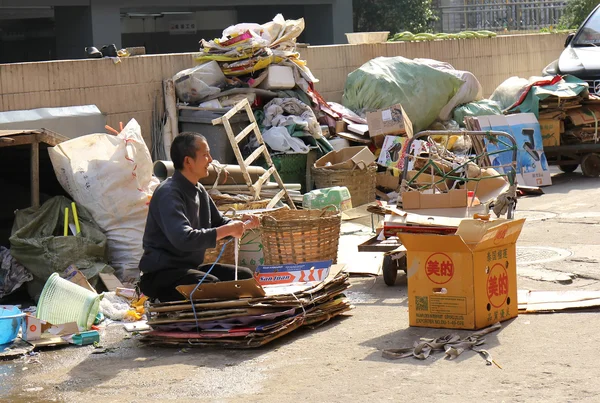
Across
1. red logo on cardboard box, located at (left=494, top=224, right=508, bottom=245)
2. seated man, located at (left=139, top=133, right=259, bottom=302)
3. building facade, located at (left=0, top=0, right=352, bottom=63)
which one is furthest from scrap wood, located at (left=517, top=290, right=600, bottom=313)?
building facade, located at (left=0, top=0, right=352, bottom=63)

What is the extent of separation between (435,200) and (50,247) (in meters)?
3.16

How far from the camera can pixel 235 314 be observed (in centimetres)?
623

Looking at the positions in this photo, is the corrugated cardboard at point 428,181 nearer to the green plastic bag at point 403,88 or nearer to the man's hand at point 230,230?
the green plastic bag at point 403,88

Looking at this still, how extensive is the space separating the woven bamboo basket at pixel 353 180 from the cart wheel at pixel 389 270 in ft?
11.3

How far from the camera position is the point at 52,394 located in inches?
219

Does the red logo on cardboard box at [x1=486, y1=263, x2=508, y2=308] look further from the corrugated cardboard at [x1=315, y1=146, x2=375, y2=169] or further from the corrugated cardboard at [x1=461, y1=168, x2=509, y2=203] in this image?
the corrugated cardboard at [x1=315, y1=146, x2=375, y2=169]

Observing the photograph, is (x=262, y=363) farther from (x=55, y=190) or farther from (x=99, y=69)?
(x=99, y=69)

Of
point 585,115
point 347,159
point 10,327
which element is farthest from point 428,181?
point 10,327

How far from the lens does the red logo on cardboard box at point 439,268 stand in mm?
6203

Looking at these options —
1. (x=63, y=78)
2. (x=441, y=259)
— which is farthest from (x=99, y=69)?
(x=441, y=259)

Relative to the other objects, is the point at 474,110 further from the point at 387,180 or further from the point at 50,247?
the point at 50,247

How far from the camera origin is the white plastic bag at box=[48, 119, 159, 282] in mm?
8414

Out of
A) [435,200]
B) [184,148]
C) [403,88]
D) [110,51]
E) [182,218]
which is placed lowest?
[435,200]

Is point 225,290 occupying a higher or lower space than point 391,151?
lower
